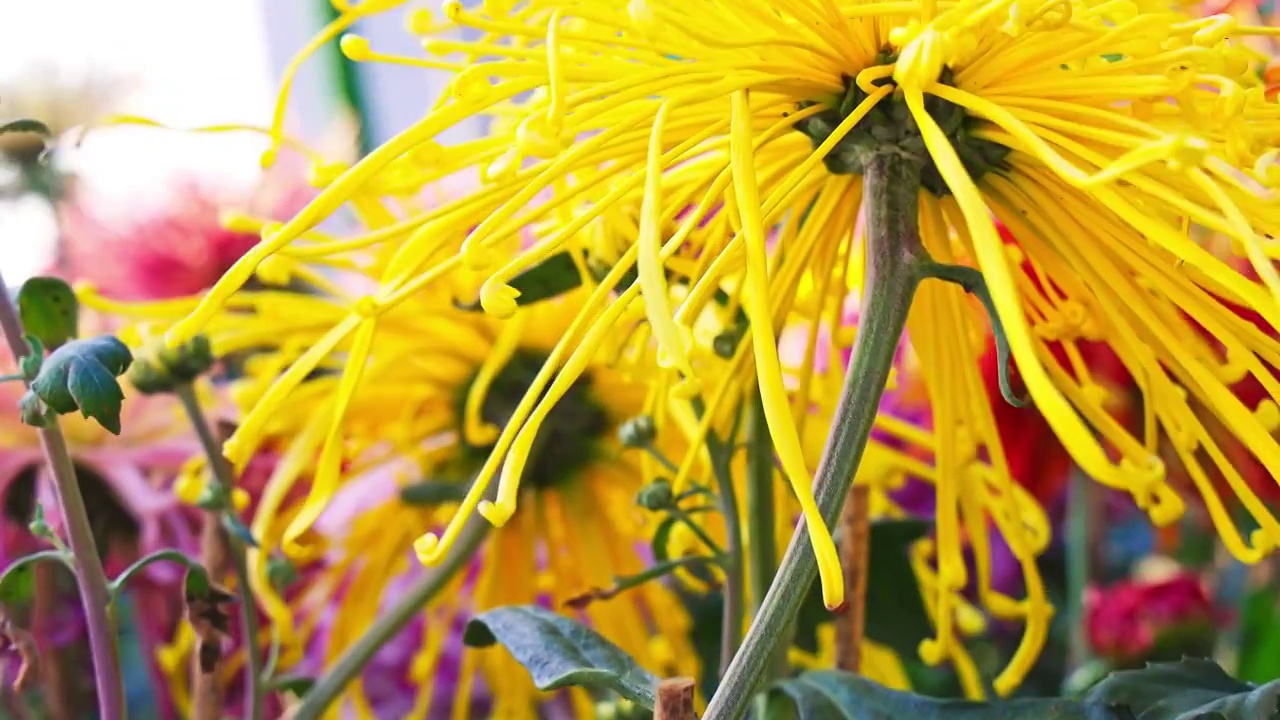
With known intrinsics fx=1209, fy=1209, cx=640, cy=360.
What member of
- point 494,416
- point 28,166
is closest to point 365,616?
point 494,416

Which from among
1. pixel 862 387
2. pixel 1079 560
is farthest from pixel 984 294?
pixel 1079 560

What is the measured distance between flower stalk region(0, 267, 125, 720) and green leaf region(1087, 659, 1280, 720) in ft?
0.82

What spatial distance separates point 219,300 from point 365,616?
0.25m

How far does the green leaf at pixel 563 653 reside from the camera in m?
0.26

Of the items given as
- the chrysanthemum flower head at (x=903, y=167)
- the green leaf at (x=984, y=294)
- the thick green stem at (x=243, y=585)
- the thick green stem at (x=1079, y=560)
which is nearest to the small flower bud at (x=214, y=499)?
the thick green stem at (x=243, y=585)

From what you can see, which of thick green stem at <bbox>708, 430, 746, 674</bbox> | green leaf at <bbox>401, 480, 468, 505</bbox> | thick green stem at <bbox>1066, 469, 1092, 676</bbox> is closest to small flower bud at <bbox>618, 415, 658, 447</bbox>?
thick green stem at <bbox>708, 430, 746, 674</bbox>

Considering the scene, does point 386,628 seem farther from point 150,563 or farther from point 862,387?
point 862,387

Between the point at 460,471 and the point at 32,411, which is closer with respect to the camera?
the point at 32,411

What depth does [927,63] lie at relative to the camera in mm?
219

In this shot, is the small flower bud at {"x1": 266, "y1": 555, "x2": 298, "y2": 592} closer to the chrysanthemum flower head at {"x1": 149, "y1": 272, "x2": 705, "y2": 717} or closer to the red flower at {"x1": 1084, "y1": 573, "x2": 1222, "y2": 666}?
the chrysanthemum flower head at {"x1": 149, "y1": 272, "x2": 705, "y2": 717}

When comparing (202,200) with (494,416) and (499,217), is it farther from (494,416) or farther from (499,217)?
(499,217)

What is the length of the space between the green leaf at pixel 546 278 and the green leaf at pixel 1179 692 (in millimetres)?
175

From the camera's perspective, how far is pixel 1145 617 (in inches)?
24.2

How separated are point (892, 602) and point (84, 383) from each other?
283 millimetres
